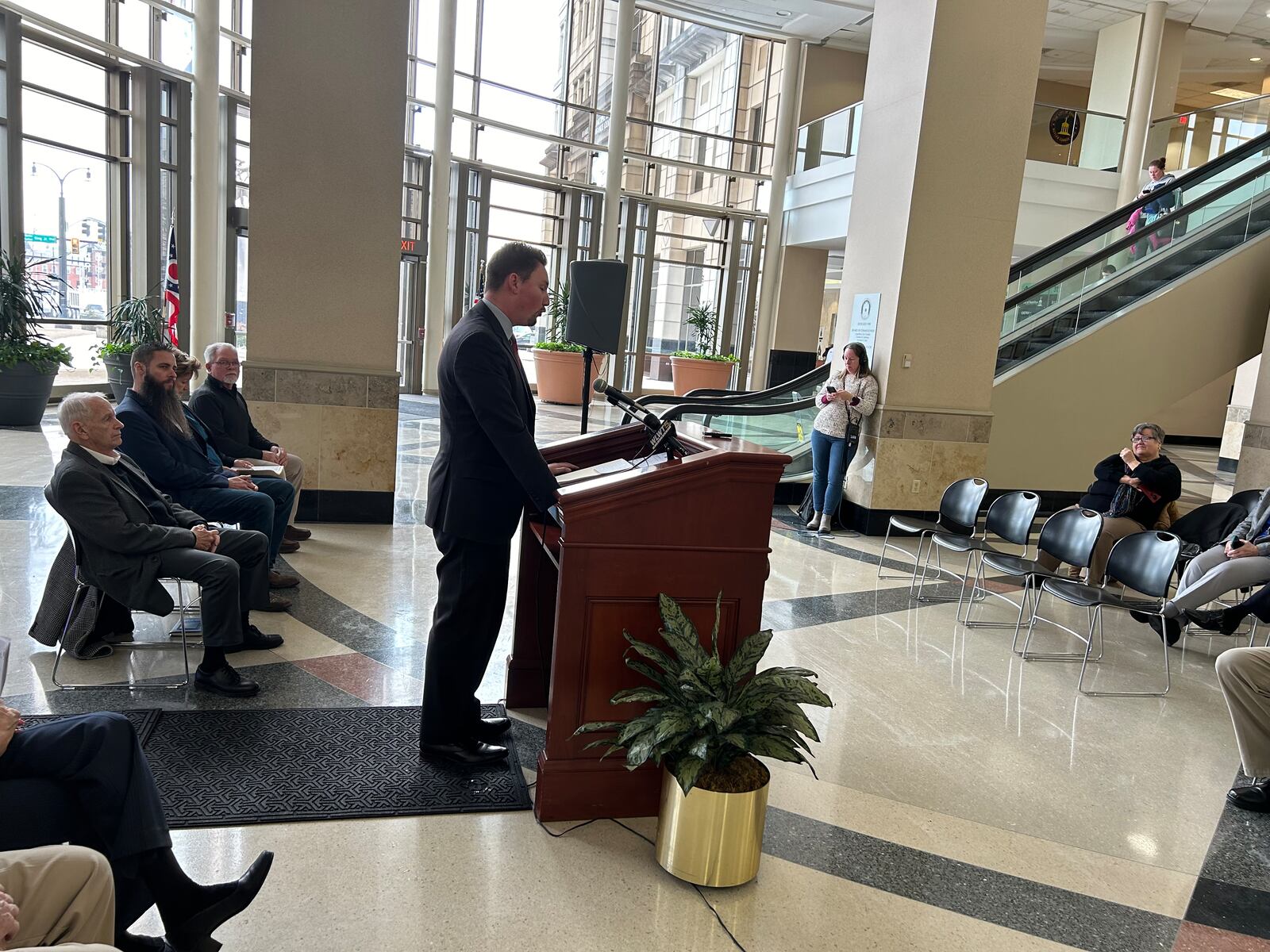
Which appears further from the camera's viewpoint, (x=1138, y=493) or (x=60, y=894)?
(x=1138, y=493)

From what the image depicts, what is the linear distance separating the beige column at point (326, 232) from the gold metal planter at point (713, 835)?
434cm

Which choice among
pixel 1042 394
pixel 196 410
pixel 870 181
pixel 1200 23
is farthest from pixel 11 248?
pixel 1200 23

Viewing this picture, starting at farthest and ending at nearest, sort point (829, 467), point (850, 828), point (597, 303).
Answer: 1. point (829, 467)
2. point (597, 303)
3. point (850, 828)

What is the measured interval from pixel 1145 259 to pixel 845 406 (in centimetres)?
404

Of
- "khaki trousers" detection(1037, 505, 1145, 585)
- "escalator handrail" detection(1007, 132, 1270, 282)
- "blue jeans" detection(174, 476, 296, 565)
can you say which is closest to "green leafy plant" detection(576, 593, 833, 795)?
"blue jeans" detection(174, 476, 296, 565)

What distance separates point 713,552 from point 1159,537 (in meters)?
3.15

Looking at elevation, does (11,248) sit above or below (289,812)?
above

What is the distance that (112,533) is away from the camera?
3221mm

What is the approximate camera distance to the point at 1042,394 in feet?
28.1

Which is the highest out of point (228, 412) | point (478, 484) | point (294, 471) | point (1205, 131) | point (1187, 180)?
point (1205, 131)

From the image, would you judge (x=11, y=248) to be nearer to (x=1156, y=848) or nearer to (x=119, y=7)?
(x=119, y=7)

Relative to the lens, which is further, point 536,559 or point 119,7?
point 119,7

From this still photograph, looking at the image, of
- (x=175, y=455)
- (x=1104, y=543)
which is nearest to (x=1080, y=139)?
(x=1104, y=543)

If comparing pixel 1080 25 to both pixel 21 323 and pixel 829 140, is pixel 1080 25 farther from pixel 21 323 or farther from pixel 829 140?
pixel 21 323
